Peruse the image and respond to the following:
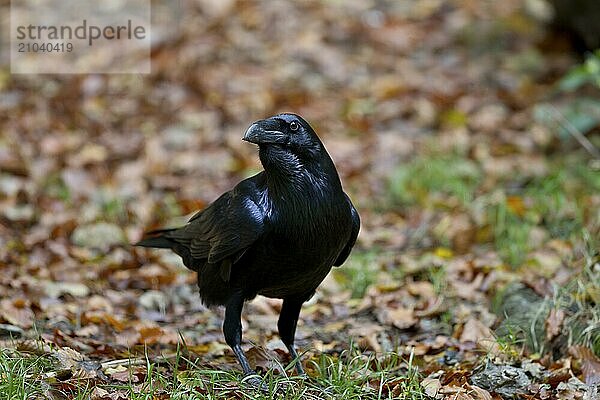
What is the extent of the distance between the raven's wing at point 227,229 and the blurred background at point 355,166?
63cm

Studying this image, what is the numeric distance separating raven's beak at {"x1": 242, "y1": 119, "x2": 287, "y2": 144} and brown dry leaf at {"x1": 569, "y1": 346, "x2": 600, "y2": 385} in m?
1.70

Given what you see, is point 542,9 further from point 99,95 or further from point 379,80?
point 99,95

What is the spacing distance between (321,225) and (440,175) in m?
3.45

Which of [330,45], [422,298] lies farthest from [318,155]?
[330,45]

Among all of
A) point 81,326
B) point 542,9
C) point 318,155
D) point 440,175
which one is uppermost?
point 542,9

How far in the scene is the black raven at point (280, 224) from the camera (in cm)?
364

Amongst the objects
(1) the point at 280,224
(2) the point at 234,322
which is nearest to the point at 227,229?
(1) the point at 280,224

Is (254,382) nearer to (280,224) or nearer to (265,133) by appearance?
(280,224)

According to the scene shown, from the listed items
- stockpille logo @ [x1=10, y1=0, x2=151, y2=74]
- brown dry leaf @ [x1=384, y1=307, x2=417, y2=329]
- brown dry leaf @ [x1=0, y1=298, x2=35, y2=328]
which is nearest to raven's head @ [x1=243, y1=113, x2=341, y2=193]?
brown dry leaf @ [x1=384, y1=307, x2=417, y2=329]

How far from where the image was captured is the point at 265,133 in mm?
3580

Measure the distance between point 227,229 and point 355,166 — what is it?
3.82 m

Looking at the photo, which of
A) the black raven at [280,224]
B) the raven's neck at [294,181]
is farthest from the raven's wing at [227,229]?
the raven's neck at [294,181]

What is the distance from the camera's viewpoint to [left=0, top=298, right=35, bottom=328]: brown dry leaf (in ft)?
14.7

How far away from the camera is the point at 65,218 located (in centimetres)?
642
